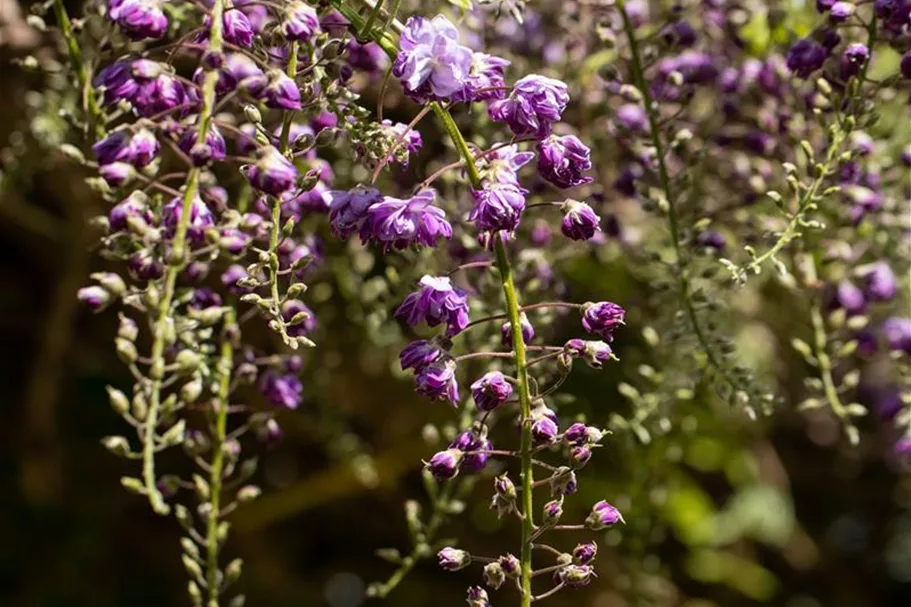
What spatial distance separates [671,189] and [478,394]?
0.44m

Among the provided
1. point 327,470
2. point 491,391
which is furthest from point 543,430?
point 327,470

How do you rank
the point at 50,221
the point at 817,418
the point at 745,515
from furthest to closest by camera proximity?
the point at 817,418, the point at 745,515, the point at 50,221

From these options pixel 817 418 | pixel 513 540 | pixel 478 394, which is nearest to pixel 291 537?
pixel 513 540

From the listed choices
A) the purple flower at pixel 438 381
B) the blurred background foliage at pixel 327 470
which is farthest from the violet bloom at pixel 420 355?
the blurred background foliage at pixel 327 470

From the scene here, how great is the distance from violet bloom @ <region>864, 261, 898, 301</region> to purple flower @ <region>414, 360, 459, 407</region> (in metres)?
0.70

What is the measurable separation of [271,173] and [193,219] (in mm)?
71

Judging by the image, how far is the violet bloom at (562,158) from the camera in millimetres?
747

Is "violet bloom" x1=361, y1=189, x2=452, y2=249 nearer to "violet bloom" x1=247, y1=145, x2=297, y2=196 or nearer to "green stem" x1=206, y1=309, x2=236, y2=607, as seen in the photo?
"violet bloom" x1=247, y1=145, x2=297, y2=196

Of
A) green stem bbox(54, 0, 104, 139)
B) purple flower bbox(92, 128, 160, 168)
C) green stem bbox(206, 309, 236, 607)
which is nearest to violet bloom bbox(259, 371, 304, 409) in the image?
green stem bbox(206, 309, 236, 607)

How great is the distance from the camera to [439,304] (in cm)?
76

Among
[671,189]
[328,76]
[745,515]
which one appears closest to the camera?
[328,76]

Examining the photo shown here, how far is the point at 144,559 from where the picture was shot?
1894 millimetres

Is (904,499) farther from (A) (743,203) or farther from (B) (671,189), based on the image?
(B) (671,189)

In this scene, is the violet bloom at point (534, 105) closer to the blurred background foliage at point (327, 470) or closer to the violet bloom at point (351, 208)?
the violet bloom at point (351, 208)
